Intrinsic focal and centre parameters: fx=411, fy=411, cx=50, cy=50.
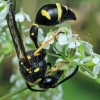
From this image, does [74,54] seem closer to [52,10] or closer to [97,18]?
[52,10]

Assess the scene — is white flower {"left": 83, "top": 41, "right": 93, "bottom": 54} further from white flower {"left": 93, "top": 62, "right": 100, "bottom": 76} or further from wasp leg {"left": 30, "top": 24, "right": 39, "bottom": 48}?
wasp leg {"left": 30, "top": 24, "right": 39, "bottom": 48}

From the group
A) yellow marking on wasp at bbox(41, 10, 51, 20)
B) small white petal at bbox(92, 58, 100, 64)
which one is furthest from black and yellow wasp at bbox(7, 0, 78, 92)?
small white petal at bbox(92, 58, 100, 64)

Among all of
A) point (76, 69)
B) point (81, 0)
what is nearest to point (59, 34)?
point (76, 69)

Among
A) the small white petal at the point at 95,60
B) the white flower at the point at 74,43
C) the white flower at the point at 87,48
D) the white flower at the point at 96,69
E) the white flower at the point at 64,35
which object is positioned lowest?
the white flower at the point at 96,69

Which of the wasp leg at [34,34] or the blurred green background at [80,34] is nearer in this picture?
the wasp leg at [34,34]

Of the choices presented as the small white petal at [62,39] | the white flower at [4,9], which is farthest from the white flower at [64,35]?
the white flower at [4,9]

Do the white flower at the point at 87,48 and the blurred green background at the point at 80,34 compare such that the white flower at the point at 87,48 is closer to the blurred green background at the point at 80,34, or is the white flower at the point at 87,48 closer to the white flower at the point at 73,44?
the white flower at the point at 73,44

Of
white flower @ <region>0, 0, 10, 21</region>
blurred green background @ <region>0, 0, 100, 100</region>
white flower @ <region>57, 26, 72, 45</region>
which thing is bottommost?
blurred green background @ <region>0, 0, 100, 100</region>

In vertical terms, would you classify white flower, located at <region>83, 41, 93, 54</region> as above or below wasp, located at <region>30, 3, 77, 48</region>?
below

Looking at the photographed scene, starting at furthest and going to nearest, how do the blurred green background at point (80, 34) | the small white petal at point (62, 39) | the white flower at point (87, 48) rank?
the blurred green background at point (80, 34) → the white flower at point (87, 48) → the small white petal at point (62, 39)

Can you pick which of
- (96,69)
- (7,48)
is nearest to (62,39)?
(96,69)
